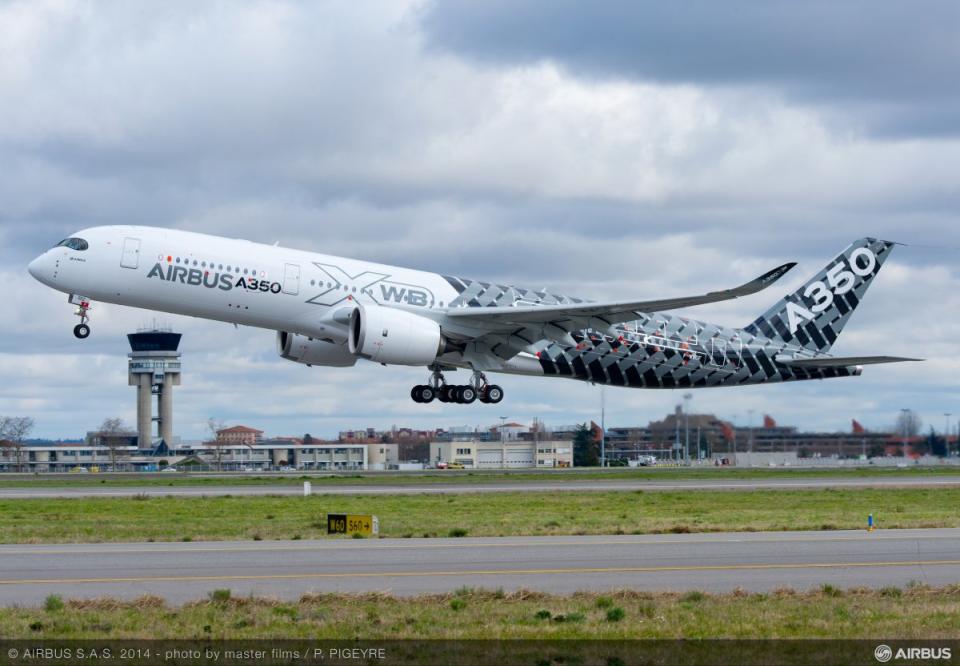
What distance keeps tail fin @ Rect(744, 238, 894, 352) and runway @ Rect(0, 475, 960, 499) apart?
655 centimetres

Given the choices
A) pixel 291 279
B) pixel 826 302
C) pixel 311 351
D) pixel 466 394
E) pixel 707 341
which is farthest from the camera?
pixel 826 302

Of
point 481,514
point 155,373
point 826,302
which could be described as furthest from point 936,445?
point 155,373

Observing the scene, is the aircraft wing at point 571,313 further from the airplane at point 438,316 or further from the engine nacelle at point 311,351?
the engine nacelle at point 311,351

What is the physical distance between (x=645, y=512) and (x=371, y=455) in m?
98.9

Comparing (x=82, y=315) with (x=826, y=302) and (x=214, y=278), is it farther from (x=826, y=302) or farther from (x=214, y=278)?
(x=826, y=302)

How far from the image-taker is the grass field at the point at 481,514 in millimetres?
30062

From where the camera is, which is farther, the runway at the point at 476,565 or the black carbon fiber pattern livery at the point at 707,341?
the black carbon fiber pattern livery at the point at 707,341

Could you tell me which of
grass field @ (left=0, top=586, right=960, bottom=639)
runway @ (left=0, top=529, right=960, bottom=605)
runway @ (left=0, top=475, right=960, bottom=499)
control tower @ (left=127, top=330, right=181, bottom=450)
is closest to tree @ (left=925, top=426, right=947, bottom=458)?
runway @ (left=0, top=475, right=960, bottom=499)

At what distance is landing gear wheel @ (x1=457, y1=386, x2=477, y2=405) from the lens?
4950 centimetres

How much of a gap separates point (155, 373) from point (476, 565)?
166 m

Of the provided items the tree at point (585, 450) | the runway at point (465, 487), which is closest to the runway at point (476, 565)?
the runway at point (465, 487)

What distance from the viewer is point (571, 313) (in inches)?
1806

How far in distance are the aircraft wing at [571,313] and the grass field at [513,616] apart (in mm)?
25214

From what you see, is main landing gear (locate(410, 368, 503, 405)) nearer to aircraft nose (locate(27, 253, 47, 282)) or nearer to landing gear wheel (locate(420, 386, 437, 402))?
landing gear wheel (locate(420, 386, 437, 402))
